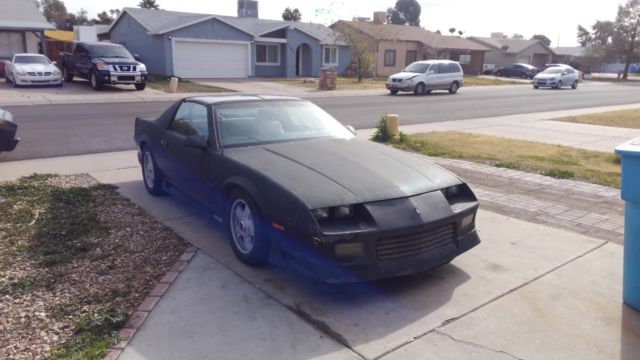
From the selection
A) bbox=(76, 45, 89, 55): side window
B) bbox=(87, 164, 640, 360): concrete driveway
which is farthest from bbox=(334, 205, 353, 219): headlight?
bbox=(76, 45, 89, 55): side window

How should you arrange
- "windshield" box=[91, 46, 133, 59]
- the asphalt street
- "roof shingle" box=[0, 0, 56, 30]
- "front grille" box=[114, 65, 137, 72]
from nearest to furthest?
the asphalt street, "front grille" box=[114, 65, 137, 72], "windshield" box=[91, 46, 133, 59], "roof shingle" box=[0, 0, 56, 30]

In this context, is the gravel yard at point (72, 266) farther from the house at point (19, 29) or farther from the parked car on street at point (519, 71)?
the parked car on street at point (519, 71)

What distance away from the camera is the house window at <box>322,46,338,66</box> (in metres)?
39.5

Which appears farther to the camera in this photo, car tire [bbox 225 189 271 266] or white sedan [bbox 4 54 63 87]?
white sedan [bbox 4 54 63 87]

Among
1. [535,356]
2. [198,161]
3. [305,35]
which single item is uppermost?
[305,35]

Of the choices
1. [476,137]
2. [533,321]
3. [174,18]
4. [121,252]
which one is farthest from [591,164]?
[174,18]

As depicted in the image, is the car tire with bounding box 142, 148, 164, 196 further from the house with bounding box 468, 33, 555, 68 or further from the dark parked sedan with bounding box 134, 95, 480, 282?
the house with bounding box 468, 33, 555, 68

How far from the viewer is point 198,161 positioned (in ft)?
17.1

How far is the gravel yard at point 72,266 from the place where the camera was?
3.41 m

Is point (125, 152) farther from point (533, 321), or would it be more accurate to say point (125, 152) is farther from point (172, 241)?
point (533, 321)

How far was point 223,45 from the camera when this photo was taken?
111ft

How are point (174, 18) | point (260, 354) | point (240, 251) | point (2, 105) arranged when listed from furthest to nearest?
point (174, 18)
point (2, 105)
point (240, 251)
point (260, 354)

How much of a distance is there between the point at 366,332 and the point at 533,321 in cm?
119

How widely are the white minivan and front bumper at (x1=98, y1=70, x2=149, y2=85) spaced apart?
39.9ft
